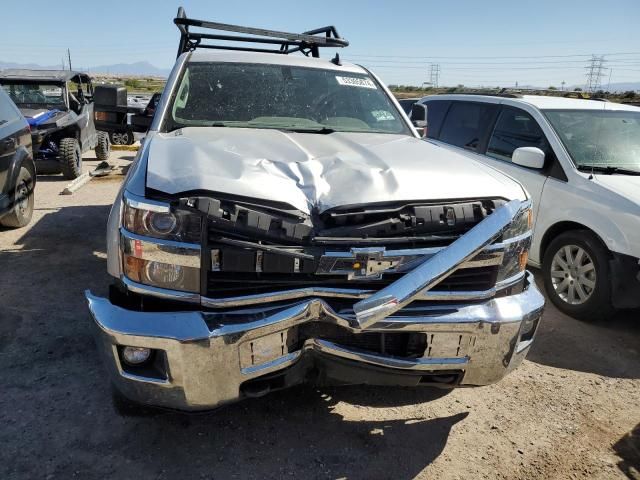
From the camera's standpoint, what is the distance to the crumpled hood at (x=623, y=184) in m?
3.96

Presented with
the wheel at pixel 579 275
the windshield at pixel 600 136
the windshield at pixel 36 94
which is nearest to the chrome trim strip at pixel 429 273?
the wheel at pixel 579 275

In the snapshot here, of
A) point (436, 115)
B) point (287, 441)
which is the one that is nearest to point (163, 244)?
point (287, 441)

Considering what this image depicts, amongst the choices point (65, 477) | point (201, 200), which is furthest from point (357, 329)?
point (65, 477)

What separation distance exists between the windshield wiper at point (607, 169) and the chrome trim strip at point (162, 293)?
382cm

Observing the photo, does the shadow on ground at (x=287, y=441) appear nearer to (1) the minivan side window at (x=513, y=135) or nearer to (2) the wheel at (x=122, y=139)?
(1) the minivan side window at (x=513, y=135)

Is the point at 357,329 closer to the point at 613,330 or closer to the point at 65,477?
the point at 65,477

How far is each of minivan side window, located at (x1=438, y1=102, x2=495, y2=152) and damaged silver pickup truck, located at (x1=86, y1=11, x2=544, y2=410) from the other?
337 cm

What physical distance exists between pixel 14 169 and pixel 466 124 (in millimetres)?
5294

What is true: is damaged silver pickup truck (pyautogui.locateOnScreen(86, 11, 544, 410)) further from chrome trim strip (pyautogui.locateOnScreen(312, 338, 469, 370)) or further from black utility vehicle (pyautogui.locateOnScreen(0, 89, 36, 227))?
black utility vehicle (pyautogui.locateOnScreen(0, 89, 36, 227))

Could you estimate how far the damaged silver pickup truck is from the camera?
6.83 ft

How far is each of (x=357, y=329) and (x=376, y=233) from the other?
1.41 ft

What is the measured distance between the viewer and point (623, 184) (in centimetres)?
415

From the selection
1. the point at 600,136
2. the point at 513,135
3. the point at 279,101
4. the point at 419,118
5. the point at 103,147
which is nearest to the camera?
the point at 279,101

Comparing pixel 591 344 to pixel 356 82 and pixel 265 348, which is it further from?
pixel 265 348
